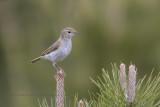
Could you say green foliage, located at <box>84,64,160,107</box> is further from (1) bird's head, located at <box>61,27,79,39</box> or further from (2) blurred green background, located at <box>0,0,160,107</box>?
(2) blurred green background, located at <box>0,0,160,107</box>

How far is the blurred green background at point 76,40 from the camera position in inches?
144

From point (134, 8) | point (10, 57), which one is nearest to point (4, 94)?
point (10, 57)

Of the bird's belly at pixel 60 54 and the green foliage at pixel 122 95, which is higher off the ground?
the green foliage at pixel 122 95

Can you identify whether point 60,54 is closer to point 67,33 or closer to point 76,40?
point 67,33

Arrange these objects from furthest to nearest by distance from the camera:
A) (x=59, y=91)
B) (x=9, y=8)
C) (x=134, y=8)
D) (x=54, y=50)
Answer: (x=9, y=8)
(x=134, y=8)
(x=54, y=50)
(x=59, y=91)

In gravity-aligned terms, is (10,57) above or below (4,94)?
above

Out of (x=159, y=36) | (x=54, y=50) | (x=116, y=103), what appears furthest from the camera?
(x=159, y=36)

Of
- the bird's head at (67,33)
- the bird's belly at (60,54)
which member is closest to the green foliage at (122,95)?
the bird's belly at (60,54)

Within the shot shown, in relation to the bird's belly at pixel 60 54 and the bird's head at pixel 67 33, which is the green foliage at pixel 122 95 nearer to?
the bird's belly at pixel 60 54

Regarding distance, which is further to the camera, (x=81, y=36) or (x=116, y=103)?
(x=81, y=36)

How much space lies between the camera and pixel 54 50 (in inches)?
128

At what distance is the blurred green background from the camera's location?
12.0 feet

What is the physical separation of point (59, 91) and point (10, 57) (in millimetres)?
2822

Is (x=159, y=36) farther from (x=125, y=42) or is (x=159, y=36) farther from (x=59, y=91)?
(x=59, y=91)
